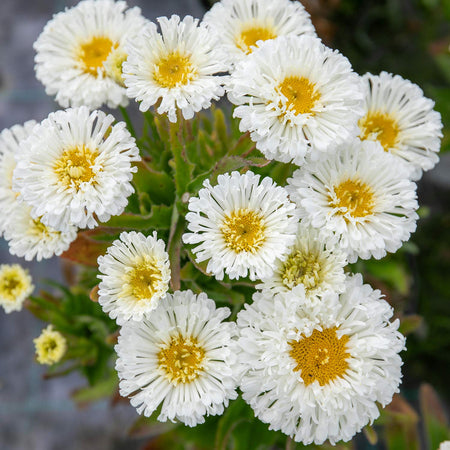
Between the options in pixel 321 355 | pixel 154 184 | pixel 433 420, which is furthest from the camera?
pixel 433 420

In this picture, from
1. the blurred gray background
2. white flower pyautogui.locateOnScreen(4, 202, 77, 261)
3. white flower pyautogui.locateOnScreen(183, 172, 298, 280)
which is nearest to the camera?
white flower pyautogui.locateOnScreen(183, 172, 298, 280)

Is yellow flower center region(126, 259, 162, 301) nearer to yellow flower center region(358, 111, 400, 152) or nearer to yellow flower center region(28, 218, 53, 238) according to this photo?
yellow flower center region(28, 218, 53, 238)

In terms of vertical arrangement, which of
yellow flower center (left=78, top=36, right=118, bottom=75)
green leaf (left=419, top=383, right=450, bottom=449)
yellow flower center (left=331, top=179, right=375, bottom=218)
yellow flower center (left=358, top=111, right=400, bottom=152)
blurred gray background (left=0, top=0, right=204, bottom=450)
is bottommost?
blurred gray background (left=0, top=0, right=204, bottom=450)

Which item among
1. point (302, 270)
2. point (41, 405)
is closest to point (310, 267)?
point (302, 270)

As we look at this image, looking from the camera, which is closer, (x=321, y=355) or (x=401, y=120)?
(x=321, y=355)

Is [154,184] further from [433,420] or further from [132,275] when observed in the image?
[433,420]

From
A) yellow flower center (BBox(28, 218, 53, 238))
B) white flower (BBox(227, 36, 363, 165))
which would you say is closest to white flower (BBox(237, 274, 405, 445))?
white flower (BBox(227, 36, 363, 165))

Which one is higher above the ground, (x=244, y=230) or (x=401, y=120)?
(x=401, y=120)
